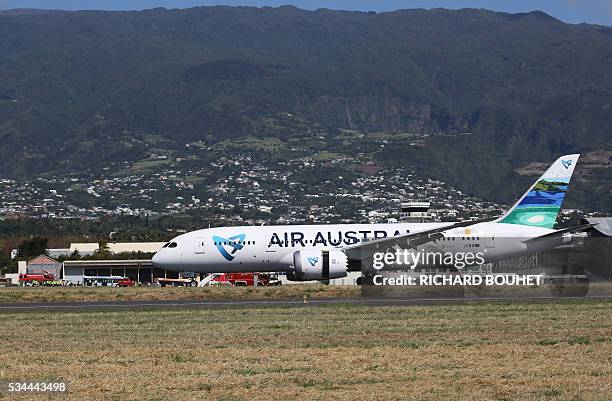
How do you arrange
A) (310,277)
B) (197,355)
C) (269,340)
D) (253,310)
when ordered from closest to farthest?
(197,355), (269,340), (253,310), (310,277)

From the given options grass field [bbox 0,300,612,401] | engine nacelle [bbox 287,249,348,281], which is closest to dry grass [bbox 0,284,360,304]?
engine nacelle [bbox 287,249,348,281]

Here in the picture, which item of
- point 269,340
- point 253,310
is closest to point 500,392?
point 269,340

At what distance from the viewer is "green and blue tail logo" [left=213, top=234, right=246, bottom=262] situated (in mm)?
56781

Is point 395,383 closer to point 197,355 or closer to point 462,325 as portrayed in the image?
point 197,355

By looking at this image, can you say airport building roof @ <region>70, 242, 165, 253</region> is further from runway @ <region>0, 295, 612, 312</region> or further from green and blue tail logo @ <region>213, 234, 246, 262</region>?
runway @ <region>0, 295, 612, 312</region>

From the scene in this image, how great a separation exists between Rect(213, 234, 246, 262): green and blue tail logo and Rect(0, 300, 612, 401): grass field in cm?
2077

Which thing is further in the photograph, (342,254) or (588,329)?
(342,254)

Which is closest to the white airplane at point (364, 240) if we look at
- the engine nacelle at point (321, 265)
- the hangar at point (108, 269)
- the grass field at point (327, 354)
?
the engine nacelle at point (321, 265)

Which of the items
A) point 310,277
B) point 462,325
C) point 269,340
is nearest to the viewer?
point 269,340

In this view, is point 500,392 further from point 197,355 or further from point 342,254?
point 342,254

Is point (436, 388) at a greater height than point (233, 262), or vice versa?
point (233, 262)

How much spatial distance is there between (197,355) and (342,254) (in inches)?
1160

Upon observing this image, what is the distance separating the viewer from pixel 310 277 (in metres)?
52.9

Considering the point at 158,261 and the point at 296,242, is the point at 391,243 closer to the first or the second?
the point at 296,242
